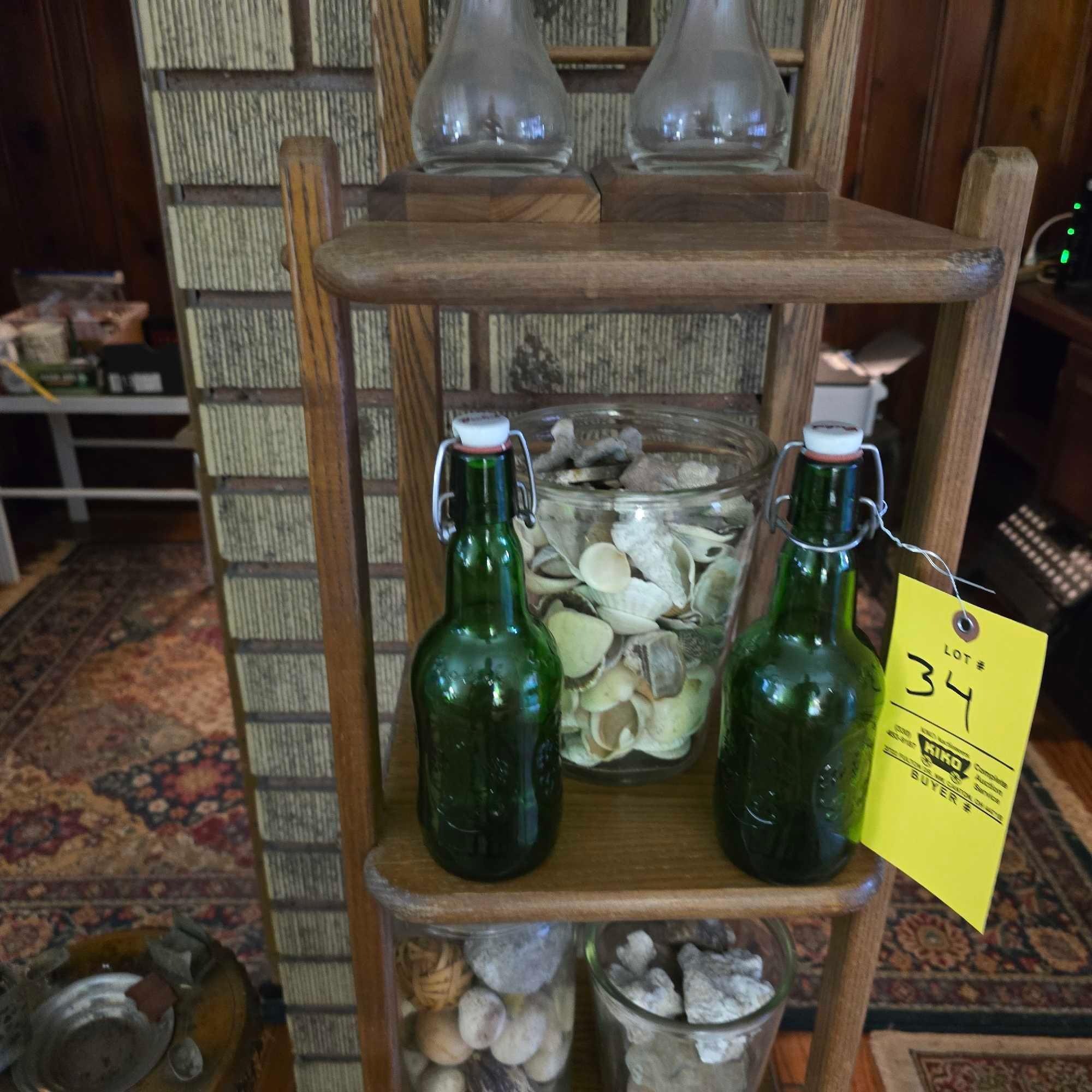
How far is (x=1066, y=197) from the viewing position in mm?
2633

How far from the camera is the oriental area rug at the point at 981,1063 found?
4.40 feet

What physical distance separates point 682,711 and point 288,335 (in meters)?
0.51

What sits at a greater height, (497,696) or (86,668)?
(497,696)

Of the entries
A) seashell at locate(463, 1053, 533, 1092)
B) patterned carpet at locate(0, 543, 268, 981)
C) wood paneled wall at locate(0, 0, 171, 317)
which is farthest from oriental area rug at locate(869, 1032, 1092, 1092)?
wood paneled wall at locate(0, 0, 171, 317)

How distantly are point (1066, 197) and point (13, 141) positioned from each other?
3.09 m

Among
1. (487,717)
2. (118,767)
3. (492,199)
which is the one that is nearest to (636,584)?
(487,717)

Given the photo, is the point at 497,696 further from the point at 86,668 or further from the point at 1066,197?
the point at 1066,197

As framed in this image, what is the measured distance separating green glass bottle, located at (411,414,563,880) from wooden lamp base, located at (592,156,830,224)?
0.14m

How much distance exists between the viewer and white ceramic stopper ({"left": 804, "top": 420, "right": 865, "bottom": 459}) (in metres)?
0.46

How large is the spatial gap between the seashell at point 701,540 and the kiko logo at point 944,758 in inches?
6.0

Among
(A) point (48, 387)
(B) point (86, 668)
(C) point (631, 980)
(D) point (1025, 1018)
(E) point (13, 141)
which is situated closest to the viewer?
(C) point (631, 980)

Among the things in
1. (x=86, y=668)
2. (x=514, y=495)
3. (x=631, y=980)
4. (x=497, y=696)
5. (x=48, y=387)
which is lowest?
(x=86, y=668)

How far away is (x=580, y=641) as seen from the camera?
574 millimetres

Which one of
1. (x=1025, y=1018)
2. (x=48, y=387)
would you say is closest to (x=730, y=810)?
(x=1025, y=1018)
